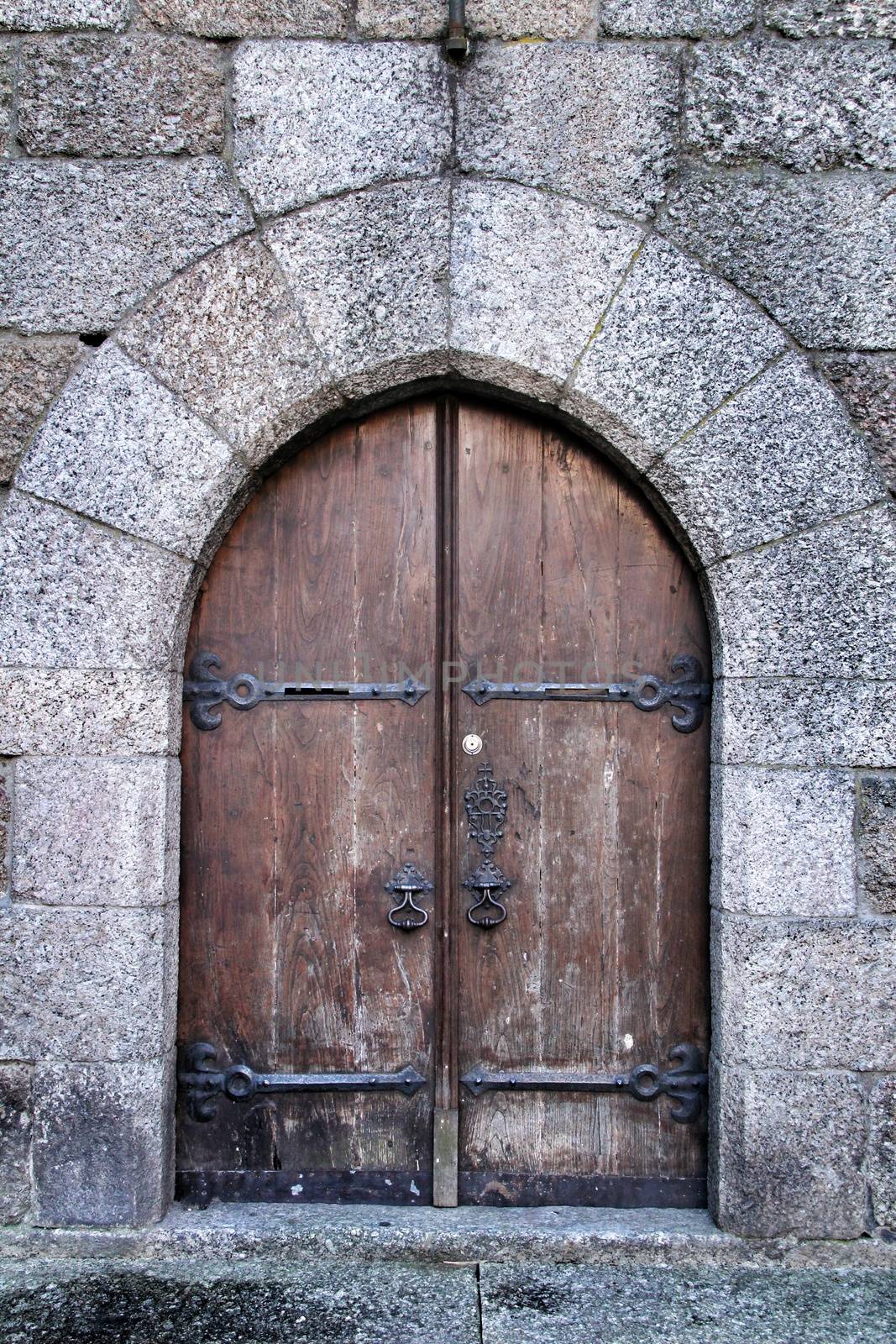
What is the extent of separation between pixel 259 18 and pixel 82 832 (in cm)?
193

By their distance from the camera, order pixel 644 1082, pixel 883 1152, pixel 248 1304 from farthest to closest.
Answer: pixel 644 1082
pixel 883 1152
pixel 248 1304

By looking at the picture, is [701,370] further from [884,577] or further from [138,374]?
[138,374]

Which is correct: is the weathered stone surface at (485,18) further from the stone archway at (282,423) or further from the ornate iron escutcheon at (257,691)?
the ornate iron escutcheon at (257,691)

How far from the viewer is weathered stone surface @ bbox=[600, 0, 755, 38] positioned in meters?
2.24

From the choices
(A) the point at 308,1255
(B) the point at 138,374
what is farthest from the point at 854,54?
(A) the point at 308,1255

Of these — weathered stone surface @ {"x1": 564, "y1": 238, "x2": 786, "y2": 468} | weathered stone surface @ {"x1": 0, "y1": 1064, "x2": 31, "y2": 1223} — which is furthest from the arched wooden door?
weathered stone surface @ {"x1": 0, "y1": 1064, "x2": 31, "y2": 1223}

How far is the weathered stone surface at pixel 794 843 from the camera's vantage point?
2.21 m

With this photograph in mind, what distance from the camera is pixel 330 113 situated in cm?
225

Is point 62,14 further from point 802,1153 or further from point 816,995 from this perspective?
point 802,1153

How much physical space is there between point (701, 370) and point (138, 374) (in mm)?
1297

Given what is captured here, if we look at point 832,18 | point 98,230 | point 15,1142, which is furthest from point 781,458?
point 15,1142

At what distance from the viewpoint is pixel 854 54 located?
223cm

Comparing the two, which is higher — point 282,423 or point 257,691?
point 282,423

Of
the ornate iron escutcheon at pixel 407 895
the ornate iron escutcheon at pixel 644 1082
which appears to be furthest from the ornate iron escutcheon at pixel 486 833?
the ornate iron escutcheon at pixel 644 1082
